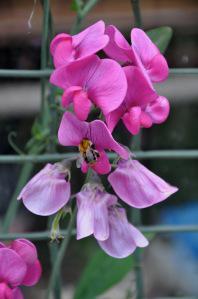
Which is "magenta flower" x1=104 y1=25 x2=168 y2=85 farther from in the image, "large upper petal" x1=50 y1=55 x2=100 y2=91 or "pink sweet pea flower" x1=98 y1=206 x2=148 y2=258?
"pink sweet pea flower" x1=98 y1=206 x2=148 y2=258

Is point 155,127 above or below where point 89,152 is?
below

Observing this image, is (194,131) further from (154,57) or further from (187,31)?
(154,57)

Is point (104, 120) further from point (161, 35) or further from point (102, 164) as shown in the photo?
point (161, 35)

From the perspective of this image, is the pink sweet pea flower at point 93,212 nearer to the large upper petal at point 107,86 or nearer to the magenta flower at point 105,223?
the magenta flower at point 105,223

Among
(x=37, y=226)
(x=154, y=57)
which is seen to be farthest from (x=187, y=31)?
(x=154, y=57)

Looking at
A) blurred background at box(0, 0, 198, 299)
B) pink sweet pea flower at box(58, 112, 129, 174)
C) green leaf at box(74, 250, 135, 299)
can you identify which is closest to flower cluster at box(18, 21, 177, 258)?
pink sweet pea flower at box(58, 112, 129, 174)

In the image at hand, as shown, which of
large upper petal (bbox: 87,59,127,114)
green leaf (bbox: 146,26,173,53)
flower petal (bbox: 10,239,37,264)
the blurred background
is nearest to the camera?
large upper petal (bbox: 87,59,127,114)

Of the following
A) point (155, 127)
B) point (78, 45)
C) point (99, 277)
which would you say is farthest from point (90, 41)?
point (155, 127)
